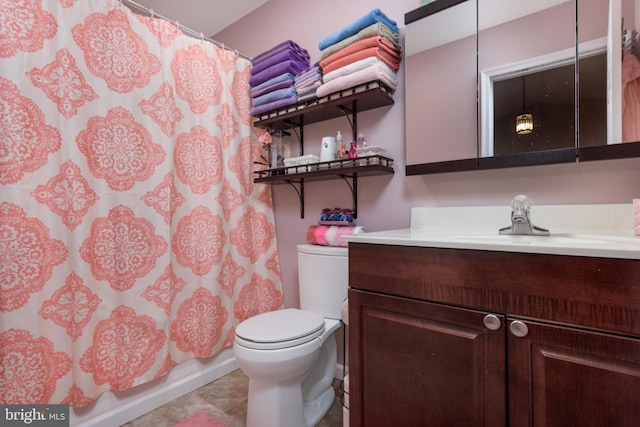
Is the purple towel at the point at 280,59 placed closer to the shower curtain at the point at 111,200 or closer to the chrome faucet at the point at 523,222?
the shower curtain at the point at 111,200

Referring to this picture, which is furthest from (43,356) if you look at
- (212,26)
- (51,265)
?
(212,26)

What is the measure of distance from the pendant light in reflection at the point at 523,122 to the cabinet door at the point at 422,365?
0.78 metres

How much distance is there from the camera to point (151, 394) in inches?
60.3

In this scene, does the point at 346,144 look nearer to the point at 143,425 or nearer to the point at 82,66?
the point at 82,66

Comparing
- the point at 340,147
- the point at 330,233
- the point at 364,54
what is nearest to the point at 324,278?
the point at 330,233

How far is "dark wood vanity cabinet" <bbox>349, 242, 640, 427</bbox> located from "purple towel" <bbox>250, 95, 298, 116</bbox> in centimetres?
103

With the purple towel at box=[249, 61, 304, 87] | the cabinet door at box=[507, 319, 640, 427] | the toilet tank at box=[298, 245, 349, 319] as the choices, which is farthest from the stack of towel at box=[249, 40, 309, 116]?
the cabinet door at box=[507, 319, 640, 427]

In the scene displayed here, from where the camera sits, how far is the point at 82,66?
1313mm

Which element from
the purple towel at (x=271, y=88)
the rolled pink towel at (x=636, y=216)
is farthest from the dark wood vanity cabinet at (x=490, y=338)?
the purple towel at (x=271, y=88)

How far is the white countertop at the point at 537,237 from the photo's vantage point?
0.72 m

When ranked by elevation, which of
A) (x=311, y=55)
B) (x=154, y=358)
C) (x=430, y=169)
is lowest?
(x=154, y=358)

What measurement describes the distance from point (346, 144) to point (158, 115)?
0.98 meters

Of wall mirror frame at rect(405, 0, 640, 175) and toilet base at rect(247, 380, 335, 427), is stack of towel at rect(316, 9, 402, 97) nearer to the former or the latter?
wall mirror frame at rect(405, 0, 640, 175)

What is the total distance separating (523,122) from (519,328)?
32.6 inches
